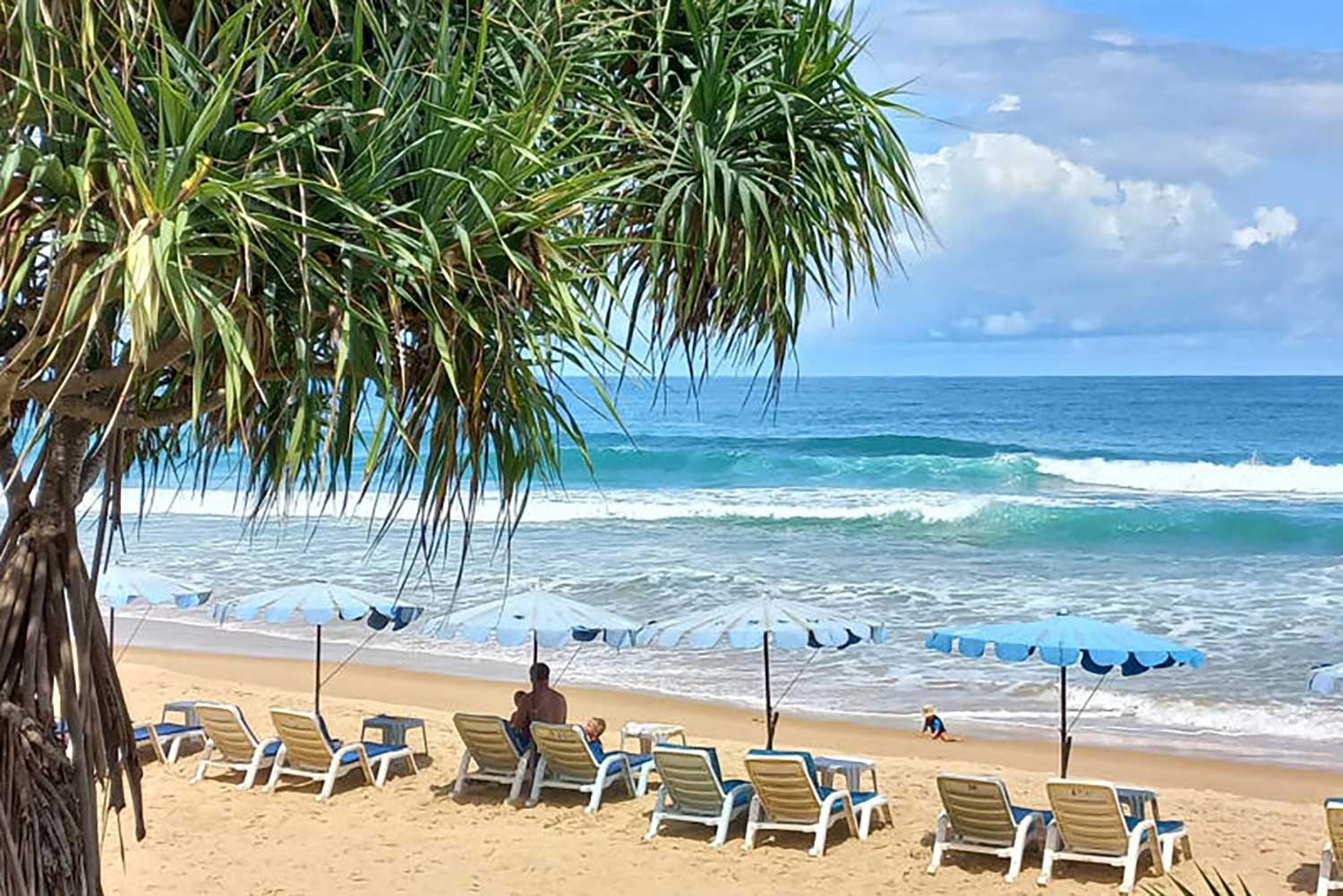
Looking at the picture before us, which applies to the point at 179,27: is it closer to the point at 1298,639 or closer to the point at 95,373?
the point at 95,373

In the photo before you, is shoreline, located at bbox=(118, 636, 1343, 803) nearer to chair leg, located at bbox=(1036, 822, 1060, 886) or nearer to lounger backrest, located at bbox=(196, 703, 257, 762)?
chair leg, located at bbox=(1036, 822, 1060, 886)

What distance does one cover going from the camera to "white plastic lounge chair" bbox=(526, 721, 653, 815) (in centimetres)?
1041

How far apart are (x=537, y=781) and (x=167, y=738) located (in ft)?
9.94

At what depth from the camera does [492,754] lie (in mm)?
10875

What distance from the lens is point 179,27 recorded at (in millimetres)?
3623

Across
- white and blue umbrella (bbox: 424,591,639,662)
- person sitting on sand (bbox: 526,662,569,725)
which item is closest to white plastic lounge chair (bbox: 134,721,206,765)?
white and blue umbrella (bbox: 424,591,639,662)

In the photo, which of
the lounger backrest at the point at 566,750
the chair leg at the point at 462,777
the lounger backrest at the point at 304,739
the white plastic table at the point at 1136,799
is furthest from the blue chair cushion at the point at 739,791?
the lounger backrest at the point at 304,739

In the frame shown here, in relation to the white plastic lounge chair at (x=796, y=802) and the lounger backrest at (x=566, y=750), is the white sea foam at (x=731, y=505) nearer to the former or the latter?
the lounger backrest at (x=566, y=750)

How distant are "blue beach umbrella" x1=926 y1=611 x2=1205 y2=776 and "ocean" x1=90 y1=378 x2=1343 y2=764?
8.00 ft

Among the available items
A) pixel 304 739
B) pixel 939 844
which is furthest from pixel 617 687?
pixel 939 844

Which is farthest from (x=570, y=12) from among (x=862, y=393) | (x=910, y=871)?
(x=862, y=393)

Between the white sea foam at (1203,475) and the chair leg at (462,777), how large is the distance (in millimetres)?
30176

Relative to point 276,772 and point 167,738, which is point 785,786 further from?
point 167,738

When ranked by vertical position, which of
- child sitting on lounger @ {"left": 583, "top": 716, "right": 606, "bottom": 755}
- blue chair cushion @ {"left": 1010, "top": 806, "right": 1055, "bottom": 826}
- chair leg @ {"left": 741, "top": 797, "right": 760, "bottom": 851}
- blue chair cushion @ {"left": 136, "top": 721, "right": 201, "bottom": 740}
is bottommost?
chair leg @ {"left": 741, "top": 797, "right": 760, "bottom": 851}
